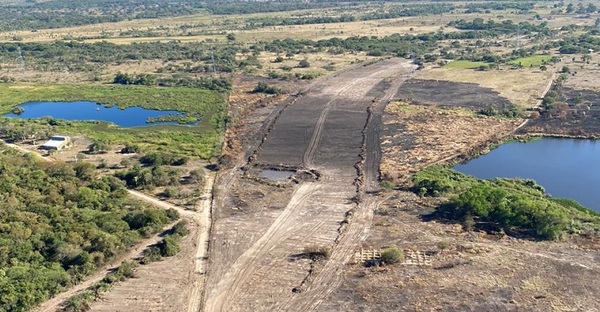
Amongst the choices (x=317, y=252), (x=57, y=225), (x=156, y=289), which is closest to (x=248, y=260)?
(x=317, y=252)

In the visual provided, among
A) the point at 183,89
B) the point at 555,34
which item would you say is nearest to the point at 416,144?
the point at 183,89

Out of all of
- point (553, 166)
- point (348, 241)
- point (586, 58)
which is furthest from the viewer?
point (586, 58)

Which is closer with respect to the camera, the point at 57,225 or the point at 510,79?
the point at 57,225

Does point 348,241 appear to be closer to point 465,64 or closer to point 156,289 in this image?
point 156,289

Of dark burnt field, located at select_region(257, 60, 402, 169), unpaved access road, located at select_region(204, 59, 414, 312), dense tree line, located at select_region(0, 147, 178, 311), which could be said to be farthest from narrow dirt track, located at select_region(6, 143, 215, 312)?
dark burnt field, located at select_region(257, 60, 402, 169)

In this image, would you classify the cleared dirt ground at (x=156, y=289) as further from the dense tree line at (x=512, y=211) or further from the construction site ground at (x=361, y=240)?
the dense tree line at (x=512, y=211)

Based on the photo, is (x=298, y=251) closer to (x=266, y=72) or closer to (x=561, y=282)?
(x=561, y=282)

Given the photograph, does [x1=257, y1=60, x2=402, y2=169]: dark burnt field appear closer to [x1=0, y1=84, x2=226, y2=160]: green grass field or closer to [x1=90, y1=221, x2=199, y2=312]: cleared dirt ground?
[x1=0, y1=84, x2=226, y2=160]: green grass field
